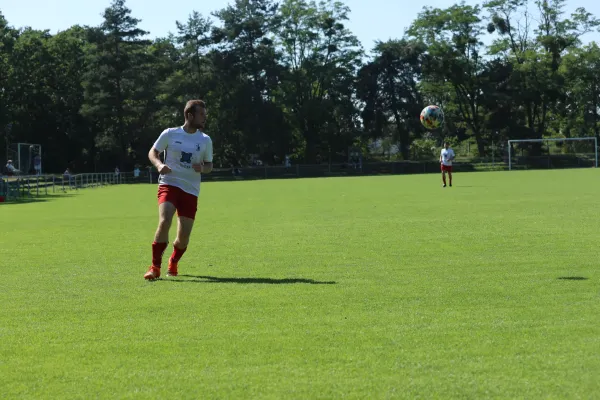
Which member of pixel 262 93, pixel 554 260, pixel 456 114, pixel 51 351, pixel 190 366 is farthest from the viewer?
pixel 456 114

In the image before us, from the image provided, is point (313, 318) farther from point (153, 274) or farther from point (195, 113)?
point (195, 113)

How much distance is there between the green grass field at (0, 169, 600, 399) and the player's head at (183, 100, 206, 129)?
64.8 inches

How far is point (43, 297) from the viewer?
25.0 ft

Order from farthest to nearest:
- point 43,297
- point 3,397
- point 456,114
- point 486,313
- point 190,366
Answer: point 456,114 → point 43,297 → point 486,313 → point 190,366 → point 3,397

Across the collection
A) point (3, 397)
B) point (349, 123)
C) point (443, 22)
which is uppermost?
point (443, 22)

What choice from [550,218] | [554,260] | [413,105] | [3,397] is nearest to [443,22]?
[413,105]

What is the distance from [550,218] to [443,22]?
7176 cm

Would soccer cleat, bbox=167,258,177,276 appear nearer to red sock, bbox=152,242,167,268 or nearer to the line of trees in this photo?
red sock, bbox=152,242,167,268

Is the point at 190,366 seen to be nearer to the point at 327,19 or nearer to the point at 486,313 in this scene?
the point at 486,313

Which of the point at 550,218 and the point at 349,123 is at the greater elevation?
the point at 349,123

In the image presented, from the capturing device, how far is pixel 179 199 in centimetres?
930

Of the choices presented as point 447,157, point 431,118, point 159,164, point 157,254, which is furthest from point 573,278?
point 431,118

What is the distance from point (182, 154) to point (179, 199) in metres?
0.50

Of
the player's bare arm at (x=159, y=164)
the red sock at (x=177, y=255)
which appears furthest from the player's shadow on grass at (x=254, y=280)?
the player's bare arm at (x=159, y=164)
